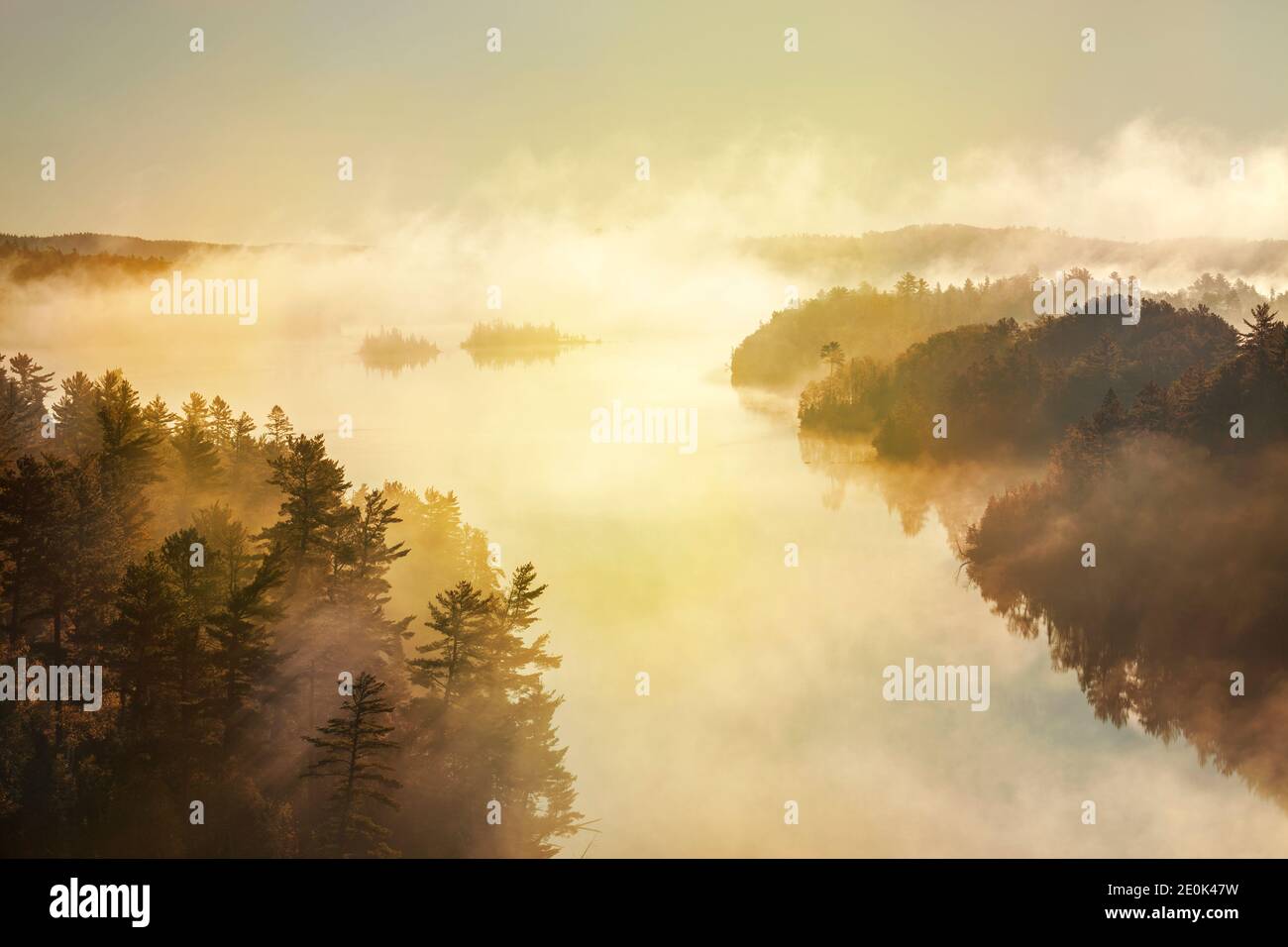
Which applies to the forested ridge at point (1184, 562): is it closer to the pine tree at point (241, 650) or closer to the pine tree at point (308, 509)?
the pine tree at point (308, 509)

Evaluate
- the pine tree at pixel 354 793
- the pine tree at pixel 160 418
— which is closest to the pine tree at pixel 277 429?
the pine tree at pixel 160 418

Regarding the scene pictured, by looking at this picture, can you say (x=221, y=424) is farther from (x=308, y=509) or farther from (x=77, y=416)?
(x=308, y=509)

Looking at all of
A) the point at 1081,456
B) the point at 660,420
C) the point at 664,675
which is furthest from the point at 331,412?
the point at 1081,456

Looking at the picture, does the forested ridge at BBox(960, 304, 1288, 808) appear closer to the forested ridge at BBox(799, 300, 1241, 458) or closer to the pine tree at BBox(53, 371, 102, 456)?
the forested ridge at BBox(799, 300, 1241, 458)

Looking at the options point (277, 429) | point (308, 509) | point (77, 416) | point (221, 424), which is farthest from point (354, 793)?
point (77, 416)

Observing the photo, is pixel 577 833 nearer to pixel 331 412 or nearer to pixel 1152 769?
pixel 1152 769

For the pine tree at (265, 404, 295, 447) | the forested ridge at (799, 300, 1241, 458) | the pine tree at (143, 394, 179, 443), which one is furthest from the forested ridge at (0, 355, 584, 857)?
the forested ridge at (799, 300, 1241, 458)
